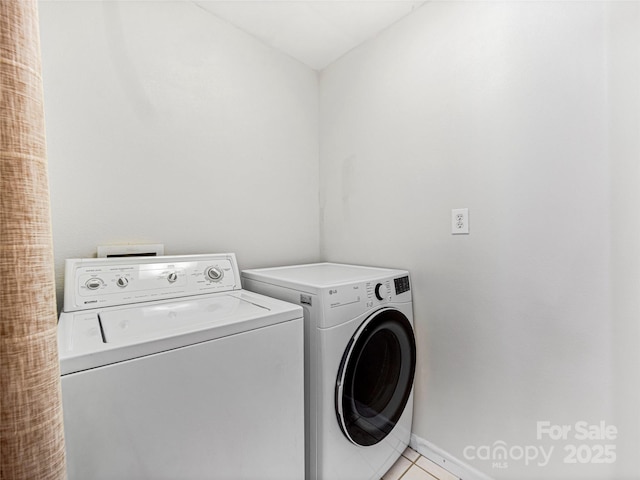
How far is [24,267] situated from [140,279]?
783mm

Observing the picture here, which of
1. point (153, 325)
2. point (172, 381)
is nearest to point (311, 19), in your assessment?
point (153, 325)

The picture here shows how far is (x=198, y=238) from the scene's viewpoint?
1502mm

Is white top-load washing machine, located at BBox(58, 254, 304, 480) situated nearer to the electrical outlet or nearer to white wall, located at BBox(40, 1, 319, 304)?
white wall, located at BBox(40, 1, 319, 304)

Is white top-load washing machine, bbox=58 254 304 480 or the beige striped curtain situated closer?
the beige striped curtain

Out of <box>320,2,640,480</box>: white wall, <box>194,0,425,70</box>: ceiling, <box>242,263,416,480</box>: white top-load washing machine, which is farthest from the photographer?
<box>194,0,425,70</box>: ceiling

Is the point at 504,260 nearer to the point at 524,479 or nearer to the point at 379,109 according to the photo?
the point at 524,479

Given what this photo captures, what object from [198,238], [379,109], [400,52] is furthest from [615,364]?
[198,238]

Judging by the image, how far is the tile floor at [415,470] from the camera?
1.33 m

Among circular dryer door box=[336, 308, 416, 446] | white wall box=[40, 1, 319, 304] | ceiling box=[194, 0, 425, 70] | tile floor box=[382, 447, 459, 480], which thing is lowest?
tile floor box=[382, 447, 459, 480]

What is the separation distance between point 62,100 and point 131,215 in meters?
0.50

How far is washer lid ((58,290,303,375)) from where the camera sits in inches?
25.3

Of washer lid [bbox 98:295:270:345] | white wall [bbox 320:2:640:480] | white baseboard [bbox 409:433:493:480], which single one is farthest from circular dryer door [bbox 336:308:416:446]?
washer lid [bbox 98:295:270:345]

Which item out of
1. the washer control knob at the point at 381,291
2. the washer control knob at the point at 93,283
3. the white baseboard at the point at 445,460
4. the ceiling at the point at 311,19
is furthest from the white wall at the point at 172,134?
the white baseboard at the point at 445,460

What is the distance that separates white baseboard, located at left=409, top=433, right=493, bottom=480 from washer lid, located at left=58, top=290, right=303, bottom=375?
3.57ft
